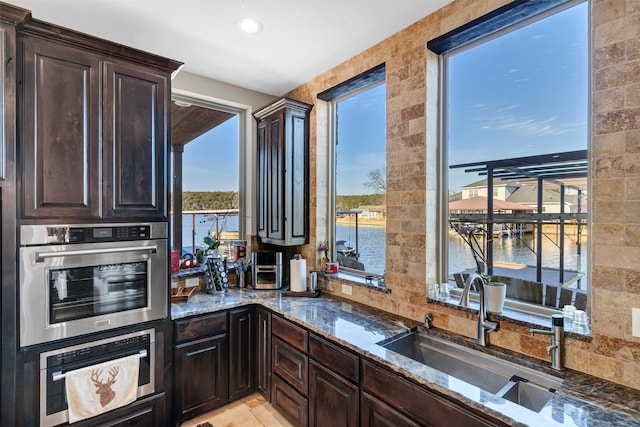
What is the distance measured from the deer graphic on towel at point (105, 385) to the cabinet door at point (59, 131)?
3.24ft

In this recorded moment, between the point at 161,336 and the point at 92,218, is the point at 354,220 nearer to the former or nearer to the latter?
the point at 161,336

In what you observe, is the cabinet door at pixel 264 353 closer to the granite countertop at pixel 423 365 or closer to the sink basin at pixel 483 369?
the granite countertop at pixel 423 365

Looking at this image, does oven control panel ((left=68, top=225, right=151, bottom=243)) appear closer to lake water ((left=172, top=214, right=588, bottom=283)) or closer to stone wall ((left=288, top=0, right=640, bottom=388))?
lake water ((left=172, top=214, right=588, bottom=283))

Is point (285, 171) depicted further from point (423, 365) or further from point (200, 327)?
point (423, 365)

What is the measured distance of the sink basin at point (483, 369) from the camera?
1533mm

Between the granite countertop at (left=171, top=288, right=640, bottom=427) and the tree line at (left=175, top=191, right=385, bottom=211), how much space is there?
92 centimetres

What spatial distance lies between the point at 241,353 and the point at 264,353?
201 mm

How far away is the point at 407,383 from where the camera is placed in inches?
62.3

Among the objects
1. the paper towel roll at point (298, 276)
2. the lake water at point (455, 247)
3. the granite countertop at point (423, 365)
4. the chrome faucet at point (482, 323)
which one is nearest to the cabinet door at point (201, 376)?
the granite countertop at point (423, 365)

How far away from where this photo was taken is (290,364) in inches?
94.5

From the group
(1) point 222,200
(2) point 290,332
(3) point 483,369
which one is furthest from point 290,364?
(1) point 222,200

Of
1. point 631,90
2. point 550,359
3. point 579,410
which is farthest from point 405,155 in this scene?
point 579,410

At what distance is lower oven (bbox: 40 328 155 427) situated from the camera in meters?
1.83

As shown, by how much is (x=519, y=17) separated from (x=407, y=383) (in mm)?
2195
